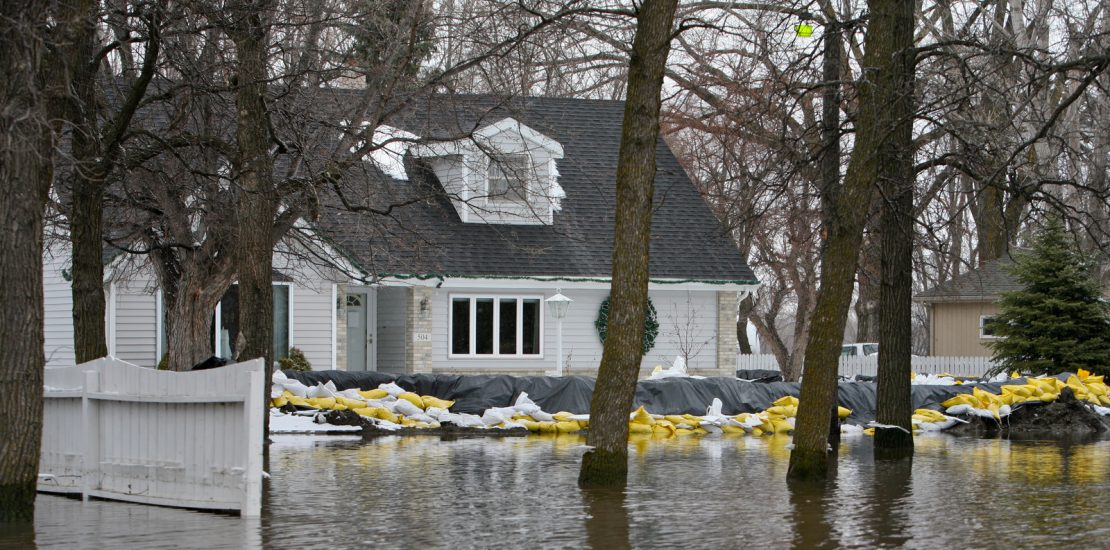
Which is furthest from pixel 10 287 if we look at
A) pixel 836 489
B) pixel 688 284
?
pixel 688 284

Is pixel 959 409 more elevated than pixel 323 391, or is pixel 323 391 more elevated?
pixel 323 391

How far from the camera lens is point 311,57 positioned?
19.5m

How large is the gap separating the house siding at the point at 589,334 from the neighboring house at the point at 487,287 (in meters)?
0.03

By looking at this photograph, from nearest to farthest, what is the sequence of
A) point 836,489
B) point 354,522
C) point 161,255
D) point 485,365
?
point 354,522 → point 836,489 → point 161,255 → point 485,365

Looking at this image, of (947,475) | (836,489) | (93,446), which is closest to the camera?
A: (93,446)

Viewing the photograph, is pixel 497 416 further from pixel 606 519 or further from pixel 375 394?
pixel 606 519

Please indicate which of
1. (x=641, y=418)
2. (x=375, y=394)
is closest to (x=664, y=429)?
(x=641, y=418)

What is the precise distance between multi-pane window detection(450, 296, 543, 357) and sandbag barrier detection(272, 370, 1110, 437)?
20.7ft

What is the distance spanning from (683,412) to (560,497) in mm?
12080

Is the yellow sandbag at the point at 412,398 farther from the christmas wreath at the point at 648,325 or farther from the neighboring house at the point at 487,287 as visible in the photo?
the christmas wreath at the point at 648,325

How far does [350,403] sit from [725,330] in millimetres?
12441

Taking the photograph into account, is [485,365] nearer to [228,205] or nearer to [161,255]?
[161,255]

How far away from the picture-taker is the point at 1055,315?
1201 inches

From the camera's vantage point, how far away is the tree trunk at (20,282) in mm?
10367
